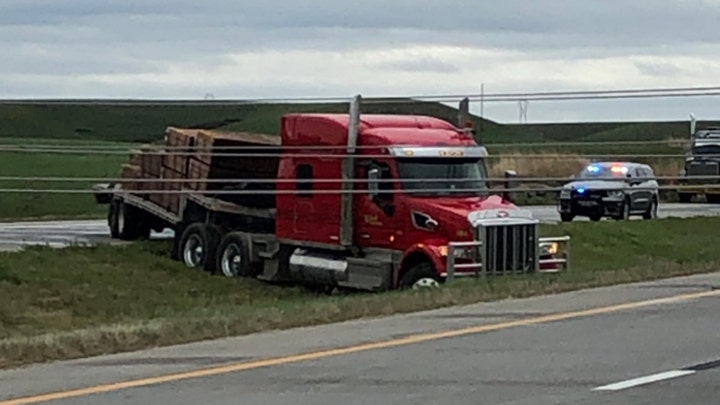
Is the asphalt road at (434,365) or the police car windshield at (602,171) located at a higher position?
the police car windshield at (602,171)

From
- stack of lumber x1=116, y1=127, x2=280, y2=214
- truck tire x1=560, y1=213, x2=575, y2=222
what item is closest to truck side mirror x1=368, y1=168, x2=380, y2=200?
stack of lumber x1=116, y1=127, x2=280, y2=214

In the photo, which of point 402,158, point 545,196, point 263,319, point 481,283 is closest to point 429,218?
point 402,158

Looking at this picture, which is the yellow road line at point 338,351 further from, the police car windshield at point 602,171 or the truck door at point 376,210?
the police car windshield at point 602,171

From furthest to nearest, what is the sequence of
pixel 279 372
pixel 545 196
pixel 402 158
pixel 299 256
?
pixel 545 196 → pixel 299 256 → pixel 402 158 → pixel 279 372

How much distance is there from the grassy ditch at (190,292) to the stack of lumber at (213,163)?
164 cm

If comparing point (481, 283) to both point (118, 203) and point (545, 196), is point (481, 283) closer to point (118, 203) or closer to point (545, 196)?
point (118, 203)

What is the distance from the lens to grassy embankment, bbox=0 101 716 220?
4056 centimetres

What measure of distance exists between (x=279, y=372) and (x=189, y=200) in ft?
64.9

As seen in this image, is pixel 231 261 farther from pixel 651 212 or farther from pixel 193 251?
pixel 651 212

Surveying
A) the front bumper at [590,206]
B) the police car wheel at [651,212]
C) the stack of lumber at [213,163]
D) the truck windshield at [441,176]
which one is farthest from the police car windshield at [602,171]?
the truck windshield at [441,176]

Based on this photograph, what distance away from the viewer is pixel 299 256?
2830 centimetres

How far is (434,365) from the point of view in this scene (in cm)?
1212

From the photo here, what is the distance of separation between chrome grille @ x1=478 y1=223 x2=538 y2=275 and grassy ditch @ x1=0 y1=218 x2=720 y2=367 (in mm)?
1316

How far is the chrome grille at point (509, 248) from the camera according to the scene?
24.8 metres
